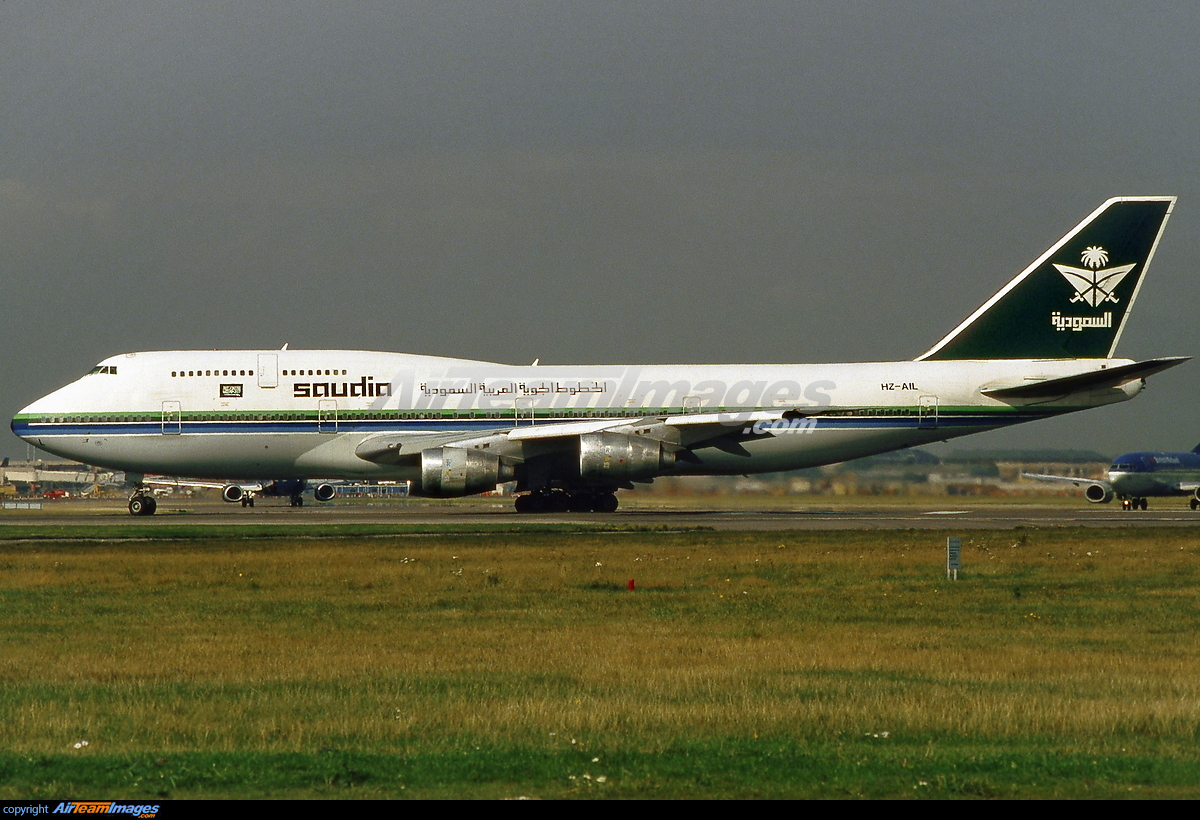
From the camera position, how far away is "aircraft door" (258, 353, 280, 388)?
39.4 m

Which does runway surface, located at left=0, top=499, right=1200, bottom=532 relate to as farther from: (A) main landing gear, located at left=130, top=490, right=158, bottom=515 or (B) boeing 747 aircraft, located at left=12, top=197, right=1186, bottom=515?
(A) main landing gear, located at left=130, top=490, right=158, bottom=515

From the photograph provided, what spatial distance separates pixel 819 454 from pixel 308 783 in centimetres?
3373

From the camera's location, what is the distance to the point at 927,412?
1544 inches

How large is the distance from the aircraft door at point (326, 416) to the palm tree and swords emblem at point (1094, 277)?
22911mm

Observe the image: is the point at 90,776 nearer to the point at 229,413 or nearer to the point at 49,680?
the point at 49,680

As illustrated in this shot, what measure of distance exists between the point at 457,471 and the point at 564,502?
4619 mm

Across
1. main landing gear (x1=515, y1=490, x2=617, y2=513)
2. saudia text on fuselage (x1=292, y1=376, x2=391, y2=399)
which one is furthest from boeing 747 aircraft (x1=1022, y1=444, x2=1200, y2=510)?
saudia text on fuselage (x1=292, y1=376, x2=391, y2=399)

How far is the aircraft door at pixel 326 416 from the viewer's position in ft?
129

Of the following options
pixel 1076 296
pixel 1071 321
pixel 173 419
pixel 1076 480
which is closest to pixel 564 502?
pixel 173 419

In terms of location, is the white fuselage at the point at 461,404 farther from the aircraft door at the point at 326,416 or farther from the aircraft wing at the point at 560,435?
the aircraft wing at the point at 560,435

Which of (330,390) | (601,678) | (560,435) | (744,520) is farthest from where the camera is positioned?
(330,390)

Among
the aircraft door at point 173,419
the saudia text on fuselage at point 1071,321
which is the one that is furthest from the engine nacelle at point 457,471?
the saudia text on fuselage at point 1071,321

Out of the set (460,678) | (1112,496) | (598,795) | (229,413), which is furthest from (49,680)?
(1112,496)

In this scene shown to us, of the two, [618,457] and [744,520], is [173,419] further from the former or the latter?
[744,520]
